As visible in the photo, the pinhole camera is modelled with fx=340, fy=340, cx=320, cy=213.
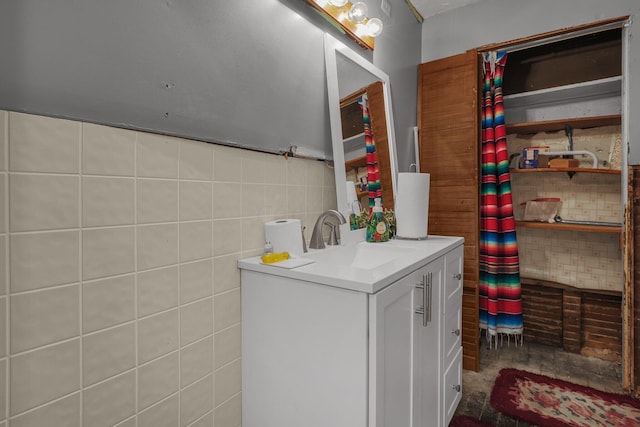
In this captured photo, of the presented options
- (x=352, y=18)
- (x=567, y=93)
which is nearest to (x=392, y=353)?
(x=352, y=18)

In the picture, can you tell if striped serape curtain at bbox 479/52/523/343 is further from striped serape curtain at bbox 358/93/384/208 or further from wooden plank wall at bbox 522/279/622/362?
striped serape curtain at bbox 358/93/384/208

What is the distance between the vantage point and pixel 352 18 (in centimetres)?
169

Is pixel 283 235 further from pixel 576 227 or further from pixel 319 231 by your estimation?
pixel 576 227

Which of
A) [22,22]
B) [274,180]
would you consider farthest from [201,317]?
[22,22]

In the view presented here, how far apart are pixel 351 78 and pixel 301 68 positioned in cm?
38

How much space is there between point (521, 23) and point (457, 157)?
105cm

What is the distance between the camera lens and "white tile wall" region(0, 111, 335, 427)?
713 mm

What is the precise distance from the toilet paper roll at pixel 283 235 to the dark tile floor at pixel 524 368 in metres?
1.31

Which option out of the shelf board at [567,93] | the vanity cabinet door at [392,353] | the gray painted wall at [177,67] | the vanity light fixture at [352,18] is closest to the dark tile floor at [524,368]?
the vanity cabinet door at [392,353]

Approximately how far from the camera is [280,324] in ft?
3.58

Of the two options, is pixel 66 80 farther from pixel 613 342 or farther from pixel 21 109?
pixel 613 342

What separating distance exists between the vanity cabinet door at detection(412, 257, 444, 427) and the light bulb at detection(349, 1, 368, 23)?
123 centimetres

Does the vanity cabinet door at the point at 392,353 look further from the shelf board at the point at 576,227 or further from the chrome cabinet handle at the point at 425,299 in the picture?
the shelf board at the point at 576,227

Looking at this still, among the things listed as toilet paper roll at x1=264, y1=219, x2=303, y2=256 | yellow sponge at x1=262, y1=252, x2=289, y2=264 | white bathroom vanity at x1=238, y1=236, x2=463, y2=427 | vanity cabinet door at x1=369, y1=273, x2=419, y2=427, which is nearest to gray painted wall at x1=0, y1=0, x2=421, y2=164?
toilet paper roll at x1=264, y1=219, x2=303, y2=256
